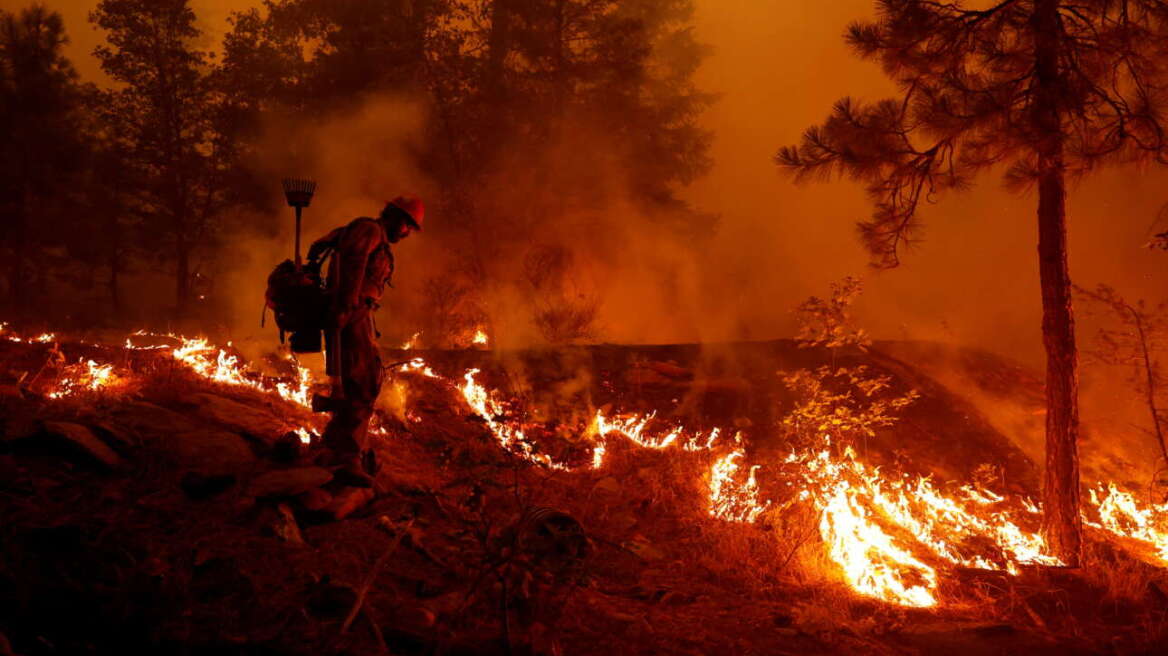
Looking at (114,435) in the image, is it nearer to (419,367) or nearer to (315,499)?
(315,499)

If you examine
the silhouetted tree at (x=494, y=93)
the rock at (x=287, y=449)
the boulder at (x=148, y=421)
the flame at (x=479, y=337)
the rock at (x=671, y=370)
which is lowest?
the rock at (x=287, y=449)

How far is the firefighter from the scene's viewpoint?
4.81m

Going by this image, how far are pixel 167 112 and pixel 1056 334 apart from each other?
1972 centimetres

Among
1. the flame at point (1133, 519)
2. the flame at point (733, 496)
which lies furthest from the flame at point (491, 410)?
the flame at point (1133, 519)

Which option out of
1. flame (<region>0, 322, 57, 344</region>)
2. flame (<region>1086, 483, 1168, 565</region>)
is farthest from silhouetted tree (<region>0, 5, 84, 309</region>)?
flame (<region>1086, 483, 1168, 565</region>)

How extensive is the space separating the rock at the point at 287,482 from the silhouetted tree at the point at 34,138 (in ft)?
58.6

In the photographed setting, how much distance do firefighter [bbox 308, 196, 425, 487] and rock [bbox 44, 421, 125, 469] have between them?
1264 mm

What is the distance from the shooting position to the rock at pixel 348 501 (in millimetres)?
4387

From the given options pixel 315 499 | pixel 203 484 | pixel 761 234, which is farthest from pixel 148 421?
pixel 761 234

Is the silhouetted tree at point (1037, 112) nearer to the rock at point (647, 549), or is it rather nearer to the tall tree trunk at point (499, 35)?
the rock at point (647, 549)

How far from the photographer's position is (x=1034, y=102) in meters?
5.49

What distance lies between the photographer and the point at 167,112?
17969 millimetres

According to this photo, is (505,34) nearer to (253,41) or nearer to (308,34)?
(308,34)

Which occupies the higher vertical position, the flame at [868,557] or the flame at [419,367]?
the flame at [419,367]
